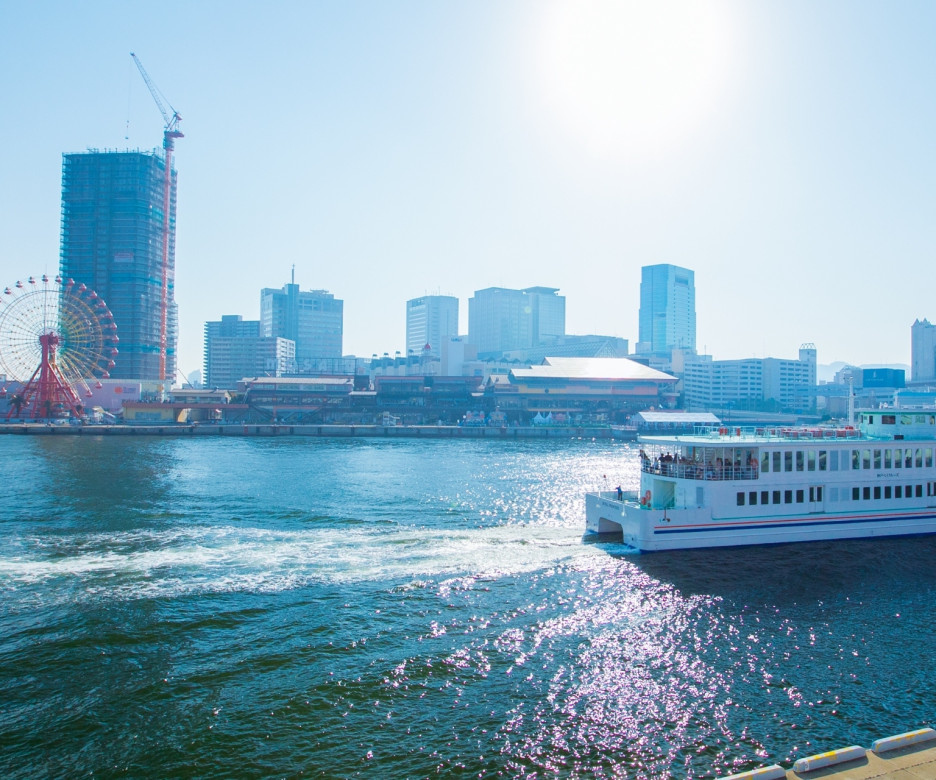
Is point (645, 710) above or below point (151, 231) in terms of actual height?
below

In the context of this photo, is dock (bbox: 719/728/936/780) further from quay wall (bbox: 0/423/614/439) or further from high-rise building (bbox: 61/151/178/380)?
high-rise building (bbox: 61/151/178/380)

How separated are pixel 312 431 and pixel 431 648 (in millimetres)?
98181

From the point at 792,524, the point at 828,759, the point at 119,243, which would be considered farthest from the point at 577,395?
the point at 828,759

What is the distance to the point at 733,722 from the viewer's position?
57.7ft

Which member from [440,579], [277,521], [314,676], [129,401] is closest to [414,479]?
[277,521]

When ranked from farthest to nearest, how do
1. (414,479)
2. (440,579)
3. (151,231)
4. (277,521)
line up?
1. (151,231)
2. (414,479)
3. (277,521)
4. (440,579)

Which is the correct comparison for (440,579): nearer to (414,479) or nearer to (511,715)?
(511,715)

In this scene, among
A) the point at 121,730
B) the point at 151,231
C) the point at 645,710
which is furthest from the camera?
the point at 151,231

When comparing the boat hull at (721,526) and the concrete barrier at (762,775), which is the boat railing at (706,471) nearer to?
the boat hull at (721,526)

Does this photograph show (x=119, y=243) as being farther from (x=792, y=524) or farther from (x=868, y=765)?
(x=868, y=765)

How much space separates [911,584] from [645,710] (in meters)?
17.8

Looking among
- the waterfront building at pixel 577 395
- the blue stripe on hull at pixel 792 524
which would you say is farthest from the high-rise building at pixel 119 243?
the blue stripe on hull at pixel 792 524

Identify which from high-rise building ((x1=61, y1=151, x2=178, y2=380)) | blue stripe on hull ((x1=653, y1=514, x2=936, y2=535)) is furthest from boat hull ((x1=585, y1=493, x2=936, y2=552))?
high-rise building ((x1=61, y1=151, x2=178, y2=380))

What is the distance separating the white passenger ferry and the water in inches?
49.7
